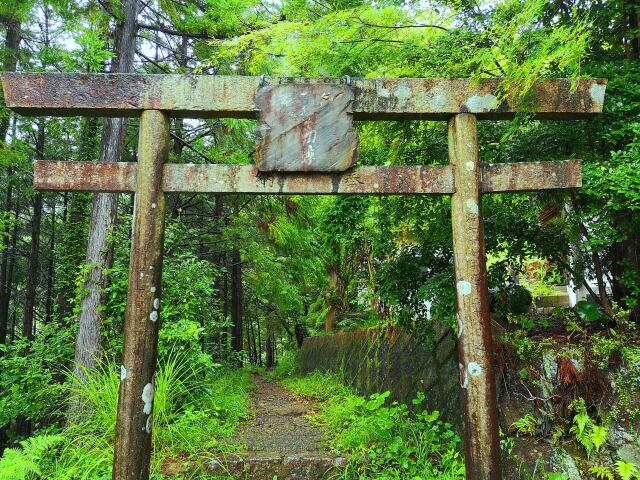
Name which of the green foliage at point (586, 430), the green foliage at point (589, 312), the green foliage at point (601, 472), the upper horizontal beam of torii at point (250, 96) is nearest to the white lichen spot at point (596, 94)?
the upper horizontal beam of torii at point (250, 96)

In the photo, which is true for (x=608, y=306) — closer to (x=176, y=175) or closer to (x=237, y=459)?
(x=237, y=459)

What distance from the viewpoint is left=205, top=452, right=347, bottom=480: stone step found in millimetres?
4465

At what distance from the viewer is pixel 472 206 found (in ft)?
11.9

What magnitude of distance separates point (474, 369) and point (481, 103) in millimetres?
2185

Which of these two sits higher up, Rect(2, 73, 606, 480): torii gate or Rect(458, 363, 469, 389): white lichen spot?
Rect(2, 73, 606, 480): torii gate

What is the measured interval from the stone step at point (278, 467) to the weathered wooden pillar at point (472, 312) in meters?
1.64

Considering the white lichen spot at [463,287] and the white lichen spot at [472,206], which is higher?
the white lichen spot at [472,206]

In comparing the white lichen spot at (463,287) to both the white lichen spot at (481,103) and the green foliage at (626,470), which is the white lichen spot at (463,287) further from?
the green foliage at (626,470)

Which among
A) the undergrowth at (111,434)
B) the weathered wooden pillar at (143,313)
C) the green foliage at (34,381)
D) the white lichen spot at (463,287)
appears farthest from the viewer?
the green foliage at (34,381)

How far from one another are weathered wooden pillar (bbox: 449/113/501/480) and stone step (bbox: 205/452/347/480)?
1.64 m

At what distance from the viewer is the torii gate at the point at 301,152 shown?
11.6 ft

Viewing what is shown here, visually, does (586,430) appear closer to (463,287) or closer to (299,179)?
(463,287)

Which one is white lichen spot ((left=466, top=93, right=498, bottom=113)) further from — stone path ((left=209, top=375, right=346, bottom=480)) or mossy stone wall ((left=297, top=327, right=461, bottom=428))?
stone path ((left=209, top=375, right=346, bottom=480))

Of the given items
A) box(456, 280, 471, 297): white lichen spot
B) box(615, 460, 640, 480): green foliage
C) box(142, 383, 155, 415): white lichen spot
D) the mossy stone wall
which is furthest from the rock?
box(142, 383, 155, 415): white lichen spot
